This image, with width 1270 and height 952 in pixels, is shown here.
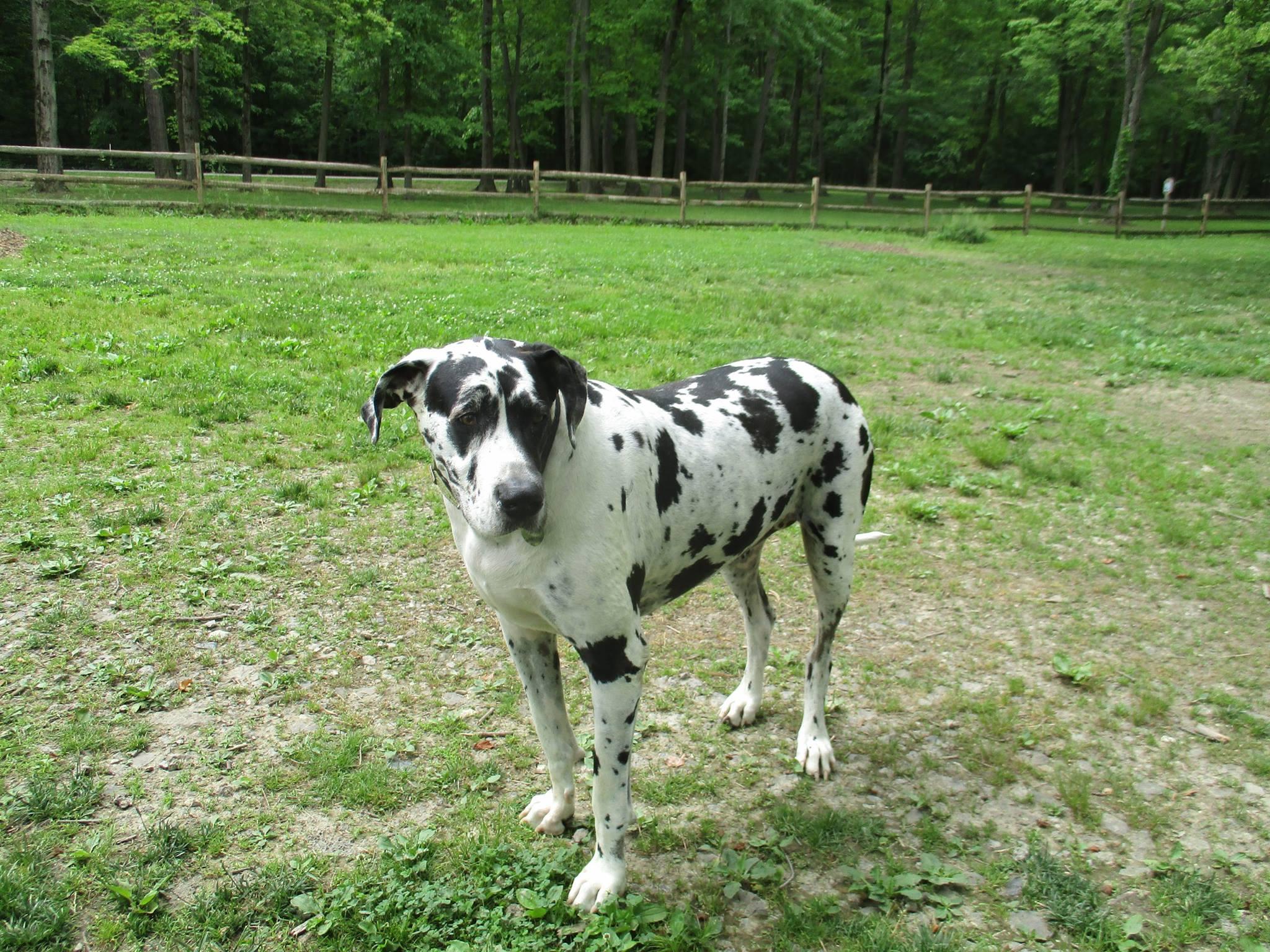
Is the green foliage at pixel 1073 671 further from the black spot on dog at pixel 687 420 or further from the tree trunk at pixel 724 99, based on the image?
the tree trunk at pixel 724 99

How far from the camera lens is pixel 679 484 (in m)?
3.02

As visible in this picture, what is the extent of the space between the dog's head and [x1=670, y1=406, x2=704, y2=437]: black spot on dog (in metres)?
0.63

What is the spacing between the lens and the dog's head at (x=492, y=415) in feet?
7.72

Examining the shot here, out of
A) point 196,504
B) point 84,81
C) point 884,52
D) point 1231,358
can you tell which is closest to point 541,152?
point 884,52

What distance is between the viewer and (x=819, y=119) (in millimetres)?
45094

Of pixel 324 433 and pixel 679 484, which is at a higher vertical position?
pixel 679 484

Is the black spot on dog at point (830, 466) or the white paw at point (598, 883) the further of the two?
the black spot on dog at point (830, 466)

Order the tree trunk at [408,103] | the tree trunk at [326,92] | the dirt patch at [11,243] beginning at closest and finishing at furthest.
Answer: the dirt patch at [11,243] < the tree trunk at [326,92] < the tree trunk at [408,103]

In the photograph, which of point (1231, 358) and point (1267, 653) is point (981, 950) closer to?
point (1267, 653)

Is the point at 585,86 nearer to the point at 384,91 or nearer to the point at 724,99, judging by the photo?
the point at 384,91

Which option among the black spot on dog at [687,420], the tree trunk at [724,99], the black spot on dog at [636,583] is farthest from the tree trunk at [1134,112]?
the black spot on dog at [636,583]

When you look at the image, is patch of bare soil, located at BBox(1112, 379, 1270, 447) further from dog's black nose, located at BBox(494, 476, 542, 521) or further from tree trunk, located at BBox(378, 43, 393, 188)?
tree trunk, located at BBox(378, 43, 393, 188)

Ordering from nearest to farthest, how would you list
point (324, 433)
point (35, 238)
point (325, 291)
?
point (324, 433) → point (325, 291) → point (35, 238)

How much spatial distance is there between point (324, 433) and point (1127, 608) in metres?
5.86
